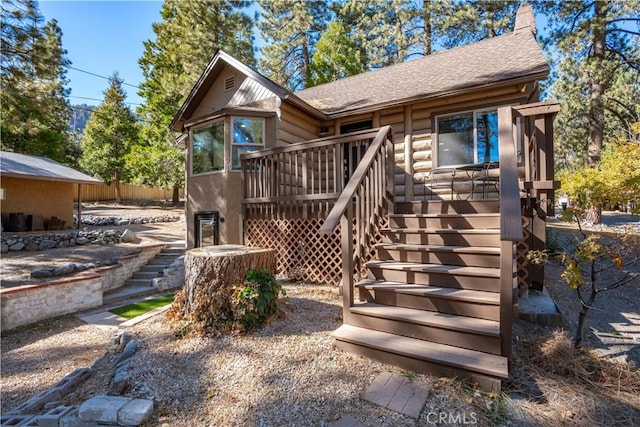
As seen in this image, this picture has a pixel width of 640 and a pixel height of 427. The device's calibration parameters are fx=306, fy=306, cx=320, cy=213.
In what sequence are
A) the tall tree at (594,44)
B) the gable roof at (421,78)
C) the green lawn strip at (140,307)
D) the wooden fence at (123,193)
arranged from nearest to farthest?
the green lawn strip at (140,307), the gable roof at (421,78), the tall tree at (594,44), the wooden fence at (123,193)

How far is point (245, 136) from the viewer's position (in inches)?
309

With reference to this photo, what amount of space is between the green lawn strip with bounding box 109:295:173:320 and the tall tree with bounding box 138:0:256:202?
1336 cm

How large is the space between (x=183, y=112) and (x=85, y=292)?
5732 millimetres

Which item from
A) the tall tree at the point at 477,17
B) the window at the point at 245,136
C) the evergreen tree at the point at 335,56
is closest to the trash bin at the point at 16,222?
the window at the point at 245,136

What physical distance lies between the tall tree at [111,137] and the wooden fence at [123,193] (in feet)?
4.38

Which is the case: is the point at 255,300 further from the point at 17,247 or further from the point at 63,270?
the point at 17,247

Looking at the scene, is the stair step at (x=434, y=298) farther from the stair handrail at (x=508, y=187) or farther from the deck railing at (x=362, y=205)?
the stair handrail at (x=508, y=187)

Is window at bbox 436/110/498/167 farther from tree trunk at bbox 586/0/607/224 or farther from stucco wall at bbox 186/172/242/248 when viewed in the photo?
tree trunk at bbox 586/0/607/224

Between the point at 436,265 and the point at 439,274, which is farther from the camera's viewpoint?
the point at 436,265

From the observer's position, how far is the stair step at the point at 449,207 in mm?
4555

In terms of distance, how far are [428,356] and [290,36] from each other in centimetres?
1969

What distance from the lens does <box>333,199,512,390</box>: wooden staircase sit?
2523mm

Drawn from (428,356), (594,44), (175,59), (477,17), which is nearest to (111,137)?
(175,59)

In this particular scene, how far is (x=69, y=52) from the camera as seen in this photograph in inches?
368
